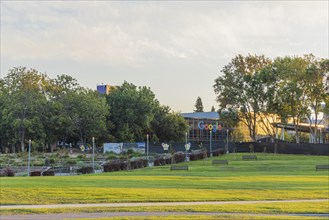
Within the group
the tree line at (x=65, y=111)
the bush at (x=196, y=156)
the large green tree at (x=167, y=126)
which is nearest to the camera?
the bush at (x=196, y=156)

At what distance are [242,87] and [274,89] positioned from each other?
5876 mm

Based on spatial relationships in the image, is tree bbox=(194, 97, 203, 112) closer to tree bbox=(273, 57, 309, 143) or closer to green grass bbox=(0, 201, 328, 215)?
tree bbox=(273, 57, 309, 143)

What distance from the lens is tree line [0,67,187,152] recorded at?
77.9 meters

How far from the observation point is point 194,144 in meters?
80.1

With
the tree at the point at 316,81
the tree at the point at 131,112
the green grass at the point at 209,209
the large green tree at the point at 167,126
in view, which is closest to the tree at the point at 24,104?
the tree at the point at 131,112

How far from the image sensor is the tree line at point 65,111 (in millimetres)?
77875

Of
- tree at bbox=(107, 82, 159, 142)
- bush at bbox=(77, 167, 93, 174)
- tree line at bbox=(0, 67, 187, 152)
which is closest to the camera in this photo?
bush at bbox=(77, 167, 93, 174)

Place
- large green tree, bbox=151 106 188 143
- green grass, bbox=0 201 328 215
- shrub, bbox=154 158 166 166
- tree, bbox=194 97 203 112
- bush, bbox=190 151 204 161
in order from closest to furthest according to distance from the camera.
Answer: green grass, bbox=0 201 328 215 → shrub, bbox=154 158 166 166 → bush, bbox=190 151 204 161 → large green tree, bbox=151 106 188 143 → tree, bbox=194 97 203 112

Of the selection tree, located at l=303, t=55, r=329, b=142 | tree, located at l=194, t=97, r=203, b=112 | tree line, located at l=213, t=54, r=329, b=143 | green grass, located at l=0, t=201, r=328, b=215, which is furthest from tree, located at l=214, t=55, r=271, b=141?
tree, located at l=194, t=97, r=203, b=112

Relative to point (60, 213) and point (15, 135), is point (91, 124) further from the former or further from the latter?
point (60, 213)

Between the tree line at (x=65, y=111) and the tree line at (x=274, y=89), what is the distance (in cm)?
1399

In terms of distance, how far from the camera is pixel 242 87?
82000 mm

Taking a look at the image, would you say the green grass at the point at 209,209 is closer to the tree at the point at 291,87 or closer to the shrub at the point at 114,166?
the shrub at the point at 114,166

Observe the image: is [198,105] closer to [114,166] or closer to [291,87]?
[291,87]
